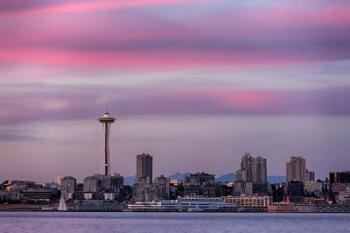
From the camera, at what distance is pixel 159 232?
145 meters

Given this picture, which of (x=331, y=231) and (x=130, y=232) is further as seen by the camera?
(x=331, y=231)

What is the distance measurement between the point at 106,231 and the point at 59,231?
5.87 metres

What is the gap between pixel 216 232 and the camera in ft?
483

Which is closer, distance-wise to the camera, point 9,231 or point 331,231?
point 9,231

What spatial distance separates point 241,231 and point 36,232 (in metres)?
27.8

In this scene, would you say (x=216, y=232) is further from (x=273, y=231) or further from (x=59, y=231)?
(x=59, y=231)

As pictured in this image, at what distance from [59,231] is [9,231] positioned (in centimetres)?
623

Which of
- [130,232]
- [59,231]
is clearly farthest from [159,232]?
[59,231]

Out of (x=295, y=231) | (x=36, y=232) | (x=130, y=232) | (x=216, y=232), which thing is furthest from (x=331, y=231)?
(x=36, y=232)

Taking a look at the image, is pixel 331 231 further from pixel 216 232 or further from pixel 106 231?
pixel 106 231

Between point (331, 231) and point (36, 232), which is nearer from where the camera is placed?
point (36, 232)

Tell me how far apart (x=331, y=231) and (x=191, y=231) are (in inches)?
770

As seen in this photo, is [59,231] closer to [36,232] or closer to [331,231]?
[36,232]

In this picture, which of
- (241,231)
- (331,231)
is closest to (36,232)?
(241,231)
